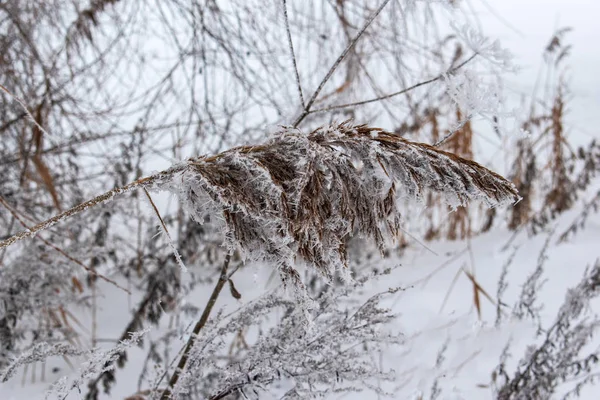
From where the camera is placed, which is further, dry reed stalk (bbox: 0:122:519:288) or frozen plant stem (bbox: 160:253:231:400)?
frozen plant stem (bbox: 160:253:231:400)

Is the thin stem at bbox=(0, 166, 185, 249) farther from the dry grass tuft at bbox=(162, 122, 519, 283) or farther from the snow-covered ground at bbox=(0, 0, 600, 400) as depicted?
the snow-covered ground at bbox=(0, 0, 600, 400)

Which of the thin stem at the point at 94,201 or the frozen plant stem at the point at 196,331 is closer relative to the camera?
the thin stem at the point at 94,201

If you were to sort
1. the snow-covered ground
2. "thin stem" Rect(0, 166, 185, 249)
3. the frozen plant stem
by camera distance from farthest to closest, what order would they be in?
the snow-covered ground < the frozen plant stem < "thin stem" Rect(0, 166, 185, 249)

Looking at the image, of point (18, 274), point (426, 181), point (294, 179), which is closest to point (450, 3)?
point (426, 181)

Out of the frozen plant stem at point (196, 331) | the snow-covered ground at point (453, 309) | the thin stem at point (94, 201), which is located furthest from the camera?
the snow-covered ground at point (453, 309)

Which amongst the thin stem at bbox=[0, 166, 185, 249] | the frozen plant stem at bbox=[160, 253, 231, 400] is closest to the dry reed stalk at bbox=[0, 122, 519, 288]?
the thin stem at bbox=[0, 166, 185, 249]

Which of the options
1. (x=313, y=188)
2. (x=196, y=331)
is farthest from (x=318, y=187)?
(x=196, y=331)

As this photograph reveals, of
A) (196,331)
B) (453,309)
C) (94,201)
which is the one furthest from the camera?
(453,309)

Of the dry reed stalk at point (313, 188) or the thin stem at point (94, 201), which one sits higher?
the thin stem at point (94, 201)

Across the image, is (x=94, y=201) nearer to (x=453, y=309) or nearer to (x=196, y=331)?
(x=196, y=331)

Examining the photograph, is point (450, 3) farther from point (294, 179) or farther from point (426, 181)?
point (294, 179)

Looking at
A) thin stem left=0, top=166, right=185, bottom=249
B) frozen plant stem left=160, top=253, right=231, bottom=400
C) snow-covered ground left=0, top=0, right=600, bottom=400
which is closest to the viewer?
thin stem left=0, top=166, right=185, bottom=249

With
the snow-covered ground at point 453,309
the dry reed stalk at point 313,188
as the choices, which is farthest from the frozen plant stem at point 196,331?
the dry reed stalk at point 313,188

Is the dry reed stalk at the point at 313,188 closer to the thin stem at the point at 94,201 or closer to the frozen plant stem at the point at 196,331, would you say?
the thin stem at the point at 94,201
